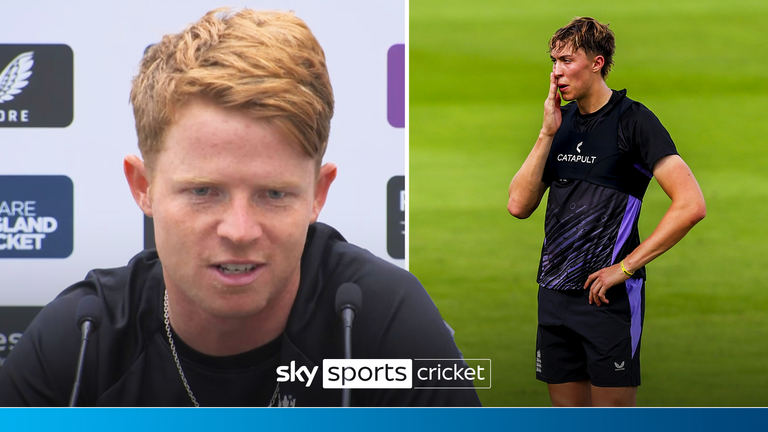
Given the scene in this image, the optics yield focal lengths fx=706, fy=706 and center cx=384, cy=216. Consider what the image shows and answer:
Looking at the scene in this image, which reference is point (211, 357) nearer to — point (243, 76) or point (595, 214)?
point (243, 76)

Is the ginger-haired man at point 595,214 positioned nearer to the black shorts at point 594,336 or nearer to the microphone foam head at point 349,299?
the black shorts at point 594,336

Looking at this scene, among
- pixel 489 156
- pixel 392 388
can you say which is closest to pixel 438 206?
pixel 489 156

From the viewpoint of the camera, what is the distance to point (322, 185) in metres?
2.21

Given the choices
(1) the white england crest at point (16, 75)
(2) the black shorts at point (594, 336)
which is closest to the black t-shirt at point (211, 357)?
(2) the black shorts at point (594, 336)

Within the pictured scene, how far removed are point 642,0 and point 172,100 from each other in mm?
1492

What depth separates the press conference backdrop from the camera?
7.23 ft

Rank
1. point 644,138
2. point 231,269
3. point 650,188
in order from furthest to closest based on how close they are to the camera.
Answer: point 650,188 < point 231,269 < point 644,138

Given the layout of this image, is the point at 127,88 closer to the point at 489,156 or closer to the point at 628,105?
the point at 489,156

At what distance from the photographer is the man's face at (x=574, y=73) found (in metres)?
2.11

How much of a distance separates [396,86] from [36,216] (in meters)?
1.20

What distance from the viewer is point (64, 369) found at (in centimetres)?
220

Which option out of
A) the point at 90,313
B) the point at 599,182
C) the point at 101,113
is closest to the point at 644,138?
the point at 599,182

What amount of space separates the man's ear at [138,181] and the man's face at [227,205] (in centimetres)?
2

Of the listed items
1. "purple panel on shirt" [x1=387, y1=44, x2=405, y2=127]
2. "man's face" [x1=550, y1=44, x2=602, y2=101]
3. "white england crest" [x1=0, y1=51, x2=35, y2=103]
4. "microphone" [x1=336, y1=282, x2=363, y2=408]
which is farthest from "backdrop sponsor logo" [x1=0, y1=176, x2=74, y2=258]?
"man's face" [x1=550, y1=44, x2=602, y2=101]
